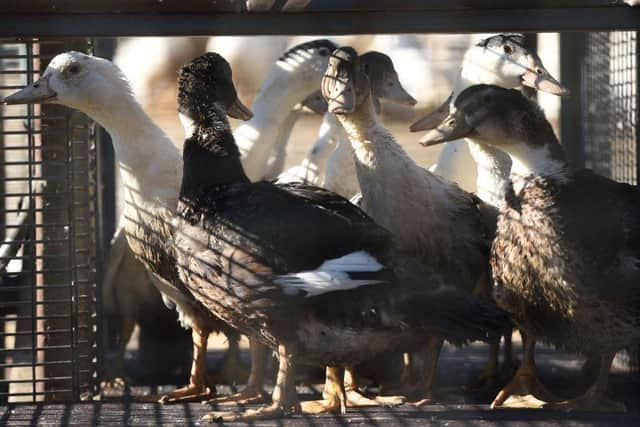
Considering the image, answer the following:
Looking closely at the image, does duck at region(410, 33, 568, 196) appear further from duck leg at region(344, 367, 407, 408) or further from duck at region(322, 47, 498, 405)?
duck leg at region(344, 367, 407, 408)

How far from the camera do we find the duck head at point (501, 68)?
4.29m

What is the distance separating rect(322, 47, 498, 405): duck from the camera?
3.80m

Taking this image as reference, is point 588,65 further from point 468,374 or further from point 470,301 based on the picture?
point 470,301

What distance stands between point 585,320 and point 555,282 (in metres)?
0.16

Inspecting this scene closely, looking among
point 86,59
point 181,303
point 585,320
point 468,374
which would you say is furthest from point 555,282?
point 86,59

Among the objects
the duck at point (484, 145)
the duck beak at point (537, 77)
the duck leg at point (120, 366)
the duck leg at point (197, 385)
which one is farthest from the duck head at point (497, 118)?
the duck leg at point (120, 366)

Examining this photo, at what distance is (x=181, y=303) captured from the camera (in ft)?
13.3

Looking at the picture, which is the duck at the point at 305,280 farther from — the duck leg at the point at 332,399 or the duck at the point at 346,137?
the duck at the point at 346,137

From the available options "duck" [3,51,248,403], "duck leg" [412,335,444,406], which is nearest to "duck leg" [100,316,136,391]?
"duck" [3,51,248,403]

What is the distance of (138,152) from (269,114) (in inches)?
35.7

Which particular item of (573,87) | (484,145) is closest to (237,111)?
(484,145)

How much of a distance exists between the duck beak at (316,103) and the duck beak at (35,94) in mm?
1530

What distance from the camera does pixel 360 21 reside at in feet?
9.36

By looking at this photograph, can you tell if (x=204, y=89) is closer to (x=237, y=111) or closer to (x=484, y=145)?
(x=237, y=111)
